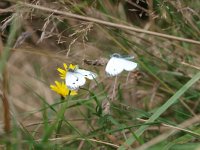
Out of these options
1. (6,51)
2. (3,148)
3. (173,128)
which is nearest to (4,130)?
(3,148)

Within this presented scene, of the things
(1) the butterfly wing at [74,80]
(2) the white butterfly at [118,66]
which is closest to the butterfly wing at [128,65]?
(2) the white butterfly at [118,66]

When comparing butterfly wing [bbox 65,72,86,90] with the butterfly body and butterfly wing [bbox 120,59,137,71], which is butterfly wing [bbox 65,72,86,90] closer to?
the butterfly body

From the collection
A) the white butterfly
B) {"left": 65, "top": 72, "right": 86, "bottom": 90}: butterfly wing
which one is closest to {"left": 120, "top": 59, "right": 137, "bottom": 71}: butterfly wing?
the white butterfly

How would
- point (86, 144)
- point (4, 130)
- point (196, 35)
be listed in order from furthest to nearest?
point (196, 35)
point (86, 144)
point (4, 130)

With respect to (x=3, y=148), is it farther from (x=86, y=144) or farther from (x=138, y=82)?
(x=138, y=82)

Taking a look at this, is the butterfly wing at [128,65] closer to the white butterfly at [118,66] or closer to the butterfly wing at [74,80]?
the white butterfly at [118,66]

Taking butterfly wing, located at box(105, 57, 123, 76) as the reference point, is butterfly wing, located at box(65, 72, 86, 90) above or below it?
below

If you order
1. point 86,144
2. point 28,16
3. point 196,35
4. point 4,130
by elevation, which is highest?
point 28,16

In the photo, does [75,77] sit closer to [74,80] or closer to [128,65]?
[74,80]

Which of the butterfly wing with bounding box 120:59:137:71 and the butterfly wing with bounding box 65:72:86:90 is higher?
the butterfly wing with bounding box 120:59:137:71
